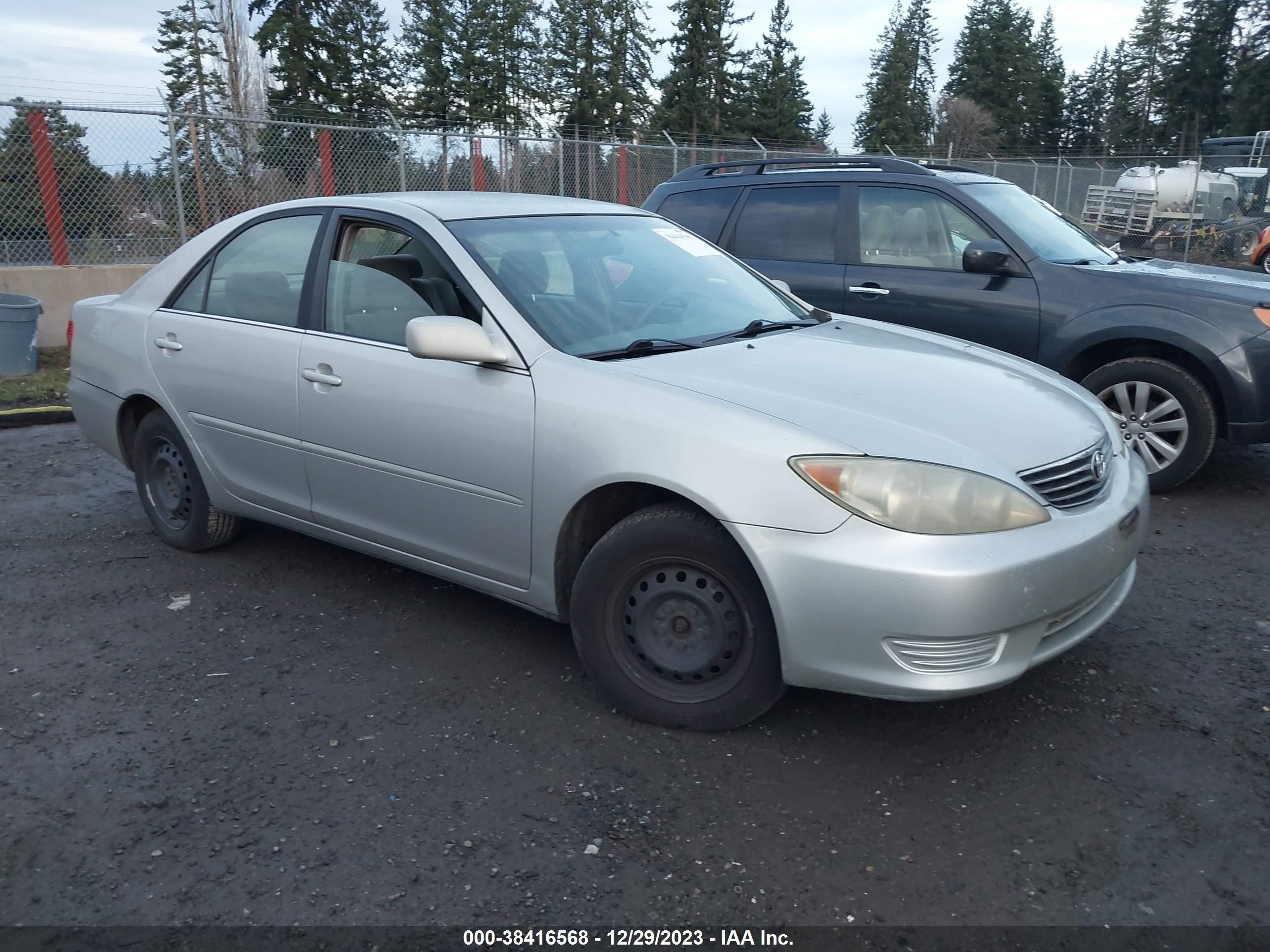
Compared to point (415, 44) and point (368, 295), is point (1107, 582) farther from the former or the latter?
point (415, 44)

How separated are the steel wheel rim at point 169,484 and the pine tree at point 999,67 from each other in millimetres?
81186

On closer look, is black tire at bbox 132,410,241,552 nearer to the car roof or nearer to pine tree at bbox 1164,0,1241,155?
the car roof

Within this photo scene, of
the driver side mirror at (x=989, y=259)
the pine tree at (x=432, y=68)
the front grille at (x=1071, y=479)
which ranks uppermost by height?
the pine tree at (x=432, y=68)

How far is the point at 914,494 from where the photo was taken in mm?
2811

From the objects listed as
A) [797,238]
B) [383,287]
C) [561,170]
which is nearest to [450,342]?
[383,287]

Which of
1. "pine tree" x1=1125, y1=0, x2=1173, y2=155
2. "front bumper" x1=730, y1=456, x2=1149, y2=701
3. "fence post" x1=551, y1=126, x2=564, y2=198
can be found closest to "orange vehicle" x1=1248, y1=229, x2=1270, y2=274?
"fence post" x1=551, y1=126, x2=564, y2=198

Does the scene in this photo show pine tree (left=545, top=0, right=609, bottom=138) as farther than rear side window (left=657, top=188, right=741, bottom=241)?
Yes

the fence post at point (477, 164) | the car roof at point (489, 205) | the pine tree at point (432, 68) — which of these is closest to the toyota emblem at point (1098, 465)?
the car roof at point (489, 205)

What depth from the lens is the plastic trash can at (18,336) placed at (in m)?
9.06

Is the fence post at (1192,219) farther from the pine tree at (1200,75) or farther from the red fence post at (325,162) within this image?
the pine tree at (1200,75)

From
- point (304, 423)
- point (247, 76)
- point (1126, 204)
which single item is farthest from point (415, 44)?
point (304, 423)

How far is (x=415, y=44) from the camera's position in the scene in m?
46.8

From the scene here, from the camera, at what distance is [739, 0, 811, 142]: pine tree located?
2327 inches

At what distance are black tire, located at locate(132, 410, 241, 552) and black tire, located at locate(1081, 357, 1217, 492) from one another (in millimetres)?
4594
